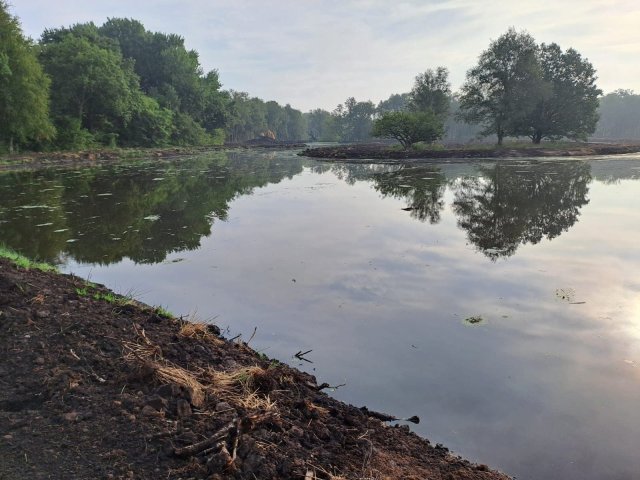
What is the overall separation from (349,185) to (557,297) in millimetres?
16491

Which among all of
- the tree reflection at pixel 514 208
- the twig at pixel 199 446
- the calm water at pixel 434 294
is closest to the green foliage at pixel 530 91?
the tree reflection at pixel 514 208

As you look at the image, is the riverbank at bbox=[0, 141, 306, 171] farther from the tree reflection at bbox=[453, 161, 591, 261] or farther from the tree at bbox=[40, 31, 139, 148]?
the tree reflection at bbox=[453, 161, 591, 261]

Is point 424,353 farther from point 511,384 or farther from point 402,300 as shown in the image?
point 402,300

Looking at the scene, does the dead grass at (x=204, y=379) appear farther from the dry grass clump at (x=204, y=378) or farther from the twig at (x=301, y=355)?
the twig at (x=301, y=355)

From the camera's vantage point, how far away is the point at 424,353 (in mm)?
4902

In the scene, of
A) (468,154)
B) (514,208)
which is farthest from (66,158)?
(514,208)

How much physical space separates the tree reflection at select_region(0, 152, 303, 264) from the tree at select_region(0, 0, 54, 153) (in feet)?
47.9

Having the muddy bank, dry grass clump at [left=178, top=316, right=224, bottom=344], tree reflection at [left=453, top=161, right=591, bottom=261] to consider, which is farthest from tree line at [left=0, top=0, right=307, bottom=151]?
dry grass clump at [left=178, top=316, right=224, bottom=344]

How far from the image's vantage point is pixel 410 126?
156 feet

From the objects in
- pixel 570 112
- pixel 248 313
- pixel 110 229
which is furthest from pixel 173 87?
pixel 248 313

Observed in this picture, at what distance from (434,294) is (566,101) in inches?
2181

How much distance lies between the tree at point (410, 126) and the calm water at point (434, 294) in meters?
33.2

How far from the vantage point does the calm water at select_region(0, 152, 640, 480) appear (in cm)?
378

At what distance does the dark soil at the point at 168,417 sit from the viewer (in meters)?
2.74
